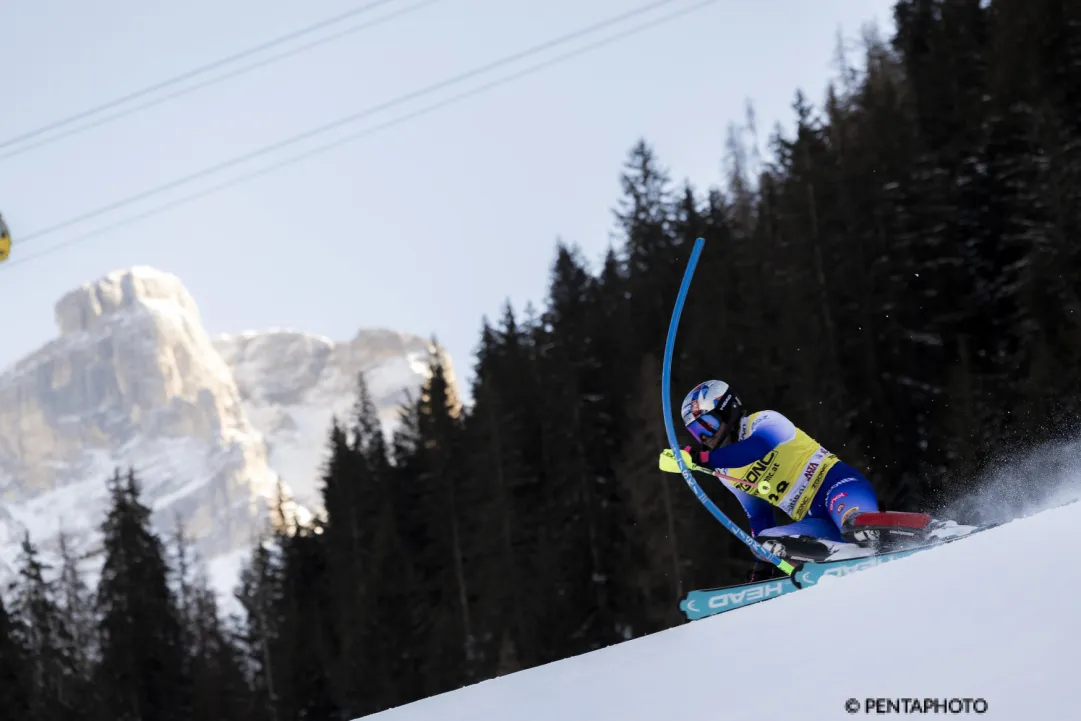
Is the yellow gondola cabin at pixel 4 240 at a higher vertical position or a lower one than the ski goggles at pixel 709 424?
higher

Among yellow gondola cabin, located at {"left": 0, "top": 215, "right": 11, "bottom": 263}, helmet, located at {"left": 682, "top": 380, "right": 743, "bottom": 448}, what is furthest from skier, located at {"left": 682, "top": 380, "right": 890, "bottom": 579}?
yellow gondola cabin, located at {"left": 0, "top": 215, "right": 11, "bottom": 263}

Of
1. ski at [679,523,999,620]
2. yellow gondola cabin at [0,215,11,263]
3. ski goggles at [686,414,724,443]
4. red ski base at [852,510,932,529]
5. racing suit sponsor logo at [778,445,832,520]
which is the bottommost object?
ski at [679,523,999,620]

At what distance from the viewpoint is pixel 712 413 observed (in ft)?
34.0

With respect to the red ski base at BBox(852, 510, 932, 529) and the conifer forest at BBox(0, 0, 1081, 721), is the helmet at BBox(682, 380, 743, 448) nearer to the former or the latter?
the red ski base at BBox(852, 510, 932, 529)

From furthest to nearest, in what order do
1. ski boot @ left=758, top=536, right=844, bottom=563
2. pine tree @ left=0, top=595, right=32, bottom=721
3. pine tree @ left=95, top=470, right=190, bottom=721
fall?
pine tree @ left=95, top=470, right=190, bottom=721, pine tree @ left=0, top=595, right=32, bottom=721, ski boot @ left=758, top=536, right=844, bottom=563

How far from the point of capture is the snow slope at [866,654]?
5.02m

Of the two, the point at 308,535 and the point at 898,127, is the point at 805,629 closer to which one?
the point at 898,127

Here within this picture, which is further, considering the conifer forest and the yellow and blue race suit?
the conifer forest

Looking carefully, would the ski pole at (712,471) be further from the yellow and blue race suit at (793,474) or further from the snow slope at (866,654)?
the snow slope at (866,654)

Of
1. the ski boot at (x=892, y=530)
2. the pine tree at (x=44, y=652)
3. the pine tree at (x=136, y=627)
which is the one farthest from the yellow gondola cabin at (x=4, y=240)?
the pine tree at (x=44, y=652)

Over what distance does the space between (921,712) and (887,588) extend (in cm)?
201

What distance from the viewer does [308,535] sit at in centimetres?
6788

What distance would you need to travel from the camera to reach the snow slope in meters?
5.02

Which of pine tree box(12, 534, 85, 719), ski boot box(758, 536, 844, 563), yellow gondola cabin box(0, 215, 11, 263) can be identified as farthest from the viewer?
pine tree box(12, 534, 85, 719)
